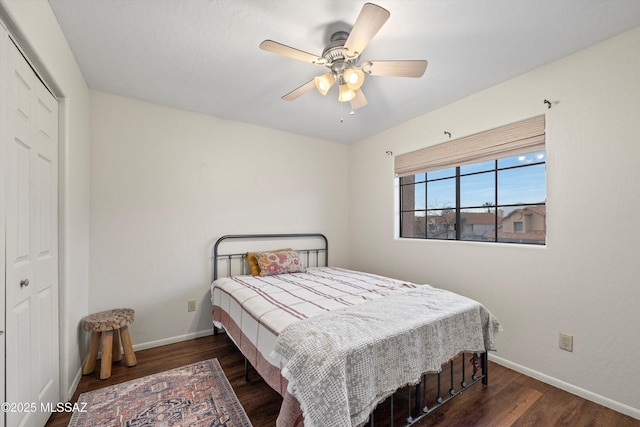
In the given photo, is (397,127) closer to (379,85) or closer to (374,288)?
(379,85)

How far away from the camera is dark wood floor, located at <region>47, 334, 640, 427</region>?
1742 mm

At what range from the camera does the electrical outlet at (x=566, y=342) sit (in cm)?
205

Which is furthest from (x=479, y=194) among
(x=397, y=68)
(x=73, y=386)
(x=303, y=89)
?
(x=73, y=386)

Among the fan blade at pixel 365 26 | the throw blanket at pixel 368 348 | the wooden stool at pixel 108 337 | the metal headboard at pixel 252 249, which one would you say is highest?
the fan blade at pixel 365 26

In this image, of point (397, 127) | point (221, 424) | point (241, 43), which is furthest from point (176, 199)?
point (397, 127)

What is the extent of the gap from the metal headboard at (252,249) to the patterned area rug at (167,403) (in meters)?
1.15

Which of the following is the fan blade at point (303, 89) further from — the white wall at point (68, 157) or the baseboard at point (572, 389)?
the baseboard at point (572, 389)

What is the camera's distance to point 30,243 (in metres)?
1.49

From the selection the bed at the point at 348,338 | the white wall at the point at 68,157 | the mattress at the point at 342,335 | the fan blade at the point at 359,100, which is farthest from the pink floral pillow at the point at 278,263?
the fan blade at the point at 359,100

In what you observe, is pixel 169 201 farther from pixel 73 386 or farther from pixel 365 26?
pixel 365 26

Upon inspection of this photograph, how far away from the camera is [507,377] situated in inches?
88.7

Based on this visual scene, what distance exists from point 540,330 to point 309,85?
267 centimetres

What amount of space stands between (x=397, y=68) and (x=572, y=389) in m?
2.65

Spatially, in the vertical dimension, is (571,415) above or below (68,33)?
below
